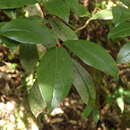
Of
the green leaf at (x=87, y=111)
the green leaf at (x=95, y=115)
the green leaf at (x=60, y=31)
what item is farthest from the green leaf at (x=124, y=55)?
the green leaf at (x=95, y=115)

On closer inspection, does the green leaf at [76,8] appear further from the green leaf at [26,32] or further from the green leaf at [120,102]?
the green leaf at [120,102]

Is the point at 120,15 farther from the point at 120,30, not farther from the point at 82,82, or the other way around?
the point at 82,82

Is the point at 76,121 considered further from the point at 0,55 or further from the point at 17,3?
the point at 17,3

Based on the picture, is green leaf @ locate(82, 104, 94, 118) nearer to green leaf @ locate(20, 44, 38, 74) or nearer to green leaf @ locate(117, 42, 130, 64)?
green leaf @ locate(20, 44, 38, 74)

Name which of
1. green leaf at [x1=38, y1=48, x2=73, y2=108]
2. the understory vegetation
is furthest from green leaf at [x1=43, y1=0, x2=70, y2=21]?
green leaf at [x1=38, y1=48, x2=73, y2=108]

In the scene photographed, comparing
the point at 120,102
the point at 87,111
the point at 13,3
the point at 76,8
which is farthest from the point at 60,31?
the point at 120,102

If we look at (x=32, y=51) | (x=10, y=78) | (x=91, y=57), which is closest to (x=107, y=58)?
(x=91, y=57)
